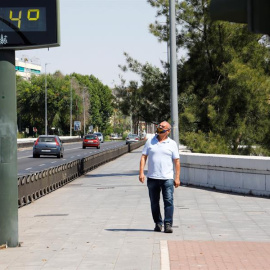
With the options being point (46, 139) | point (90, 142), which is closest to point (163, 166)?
point (46, 139)

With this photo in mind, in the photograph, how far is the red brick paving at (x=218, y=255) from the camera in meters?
7.50

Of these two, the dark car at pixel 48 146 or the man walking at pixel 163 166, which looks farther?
the dark car at pixel 48 146

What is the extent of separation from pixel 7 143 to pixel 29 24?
59.5 inches

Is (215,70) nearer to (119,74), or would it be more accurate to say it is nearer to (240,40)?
(240,40)

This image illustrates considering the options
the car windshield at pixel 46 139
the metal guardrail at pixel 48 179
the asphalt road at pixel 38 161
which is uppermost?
the car windshield at pixel 46 139

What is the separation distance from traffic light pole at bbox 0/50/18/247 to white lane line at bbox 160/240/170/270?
1.89m

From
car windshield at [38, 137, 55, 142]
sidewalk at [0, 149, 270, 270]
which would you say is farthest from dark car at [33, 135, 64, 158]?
sidewalk at [0, 149, 270, 270]

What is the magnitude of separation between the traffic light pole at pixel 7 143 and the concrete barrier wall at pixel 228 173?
869cm

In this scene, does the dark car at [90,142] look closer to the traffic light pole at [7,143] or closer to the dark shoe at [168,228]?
the dark shoe at [168,228]

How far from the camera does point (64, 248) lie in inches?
357

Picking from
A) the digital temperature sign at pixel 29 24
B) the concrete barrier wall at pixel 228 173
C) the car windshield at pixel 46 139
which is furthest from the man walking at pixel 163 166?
the car windshield at pixel 46 139

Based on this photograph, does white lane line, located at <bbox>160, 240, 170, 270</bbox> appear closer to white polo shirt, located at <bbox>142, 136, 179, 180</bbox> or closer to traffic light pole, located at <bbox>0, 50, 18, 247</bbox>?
white polo shirt, located at <bbox>142, 136, 179, 180</bbox>

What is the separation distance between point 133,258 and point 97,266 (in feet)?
2.15

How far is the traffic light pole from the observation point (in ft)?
30.7
